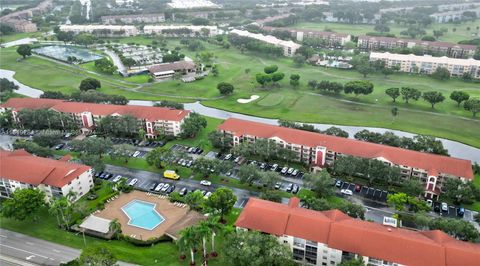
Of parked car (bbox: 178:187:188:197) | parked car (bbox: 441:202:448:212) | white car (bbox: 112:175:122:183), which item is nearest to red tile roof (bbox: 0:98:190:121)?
white car (bbox: 112:175:122:183)

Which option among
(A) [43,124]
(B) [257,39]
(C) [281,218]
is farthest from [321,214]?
(B) [257,39]

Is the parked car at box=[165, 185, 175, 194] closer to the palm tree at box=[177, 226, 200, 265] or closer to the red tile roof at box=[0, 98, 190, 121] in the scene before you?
the palm tree at box=[177, 226, 200, 265]

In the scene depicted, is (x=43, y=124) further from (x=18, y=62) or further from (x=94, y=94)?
(x=18, y=62)

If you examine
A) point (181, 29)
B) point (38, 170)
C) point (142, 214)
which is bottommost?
point (142, 214)

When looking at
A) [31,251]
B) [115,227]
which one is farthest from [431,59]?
[31,251]

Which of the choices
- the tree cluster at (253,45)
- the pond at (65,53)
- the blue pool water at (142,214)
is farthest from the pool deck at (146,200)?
the tree cluster at (253,45)

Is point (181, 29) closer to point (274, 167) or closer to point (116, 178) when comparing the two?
point (116, 178)
